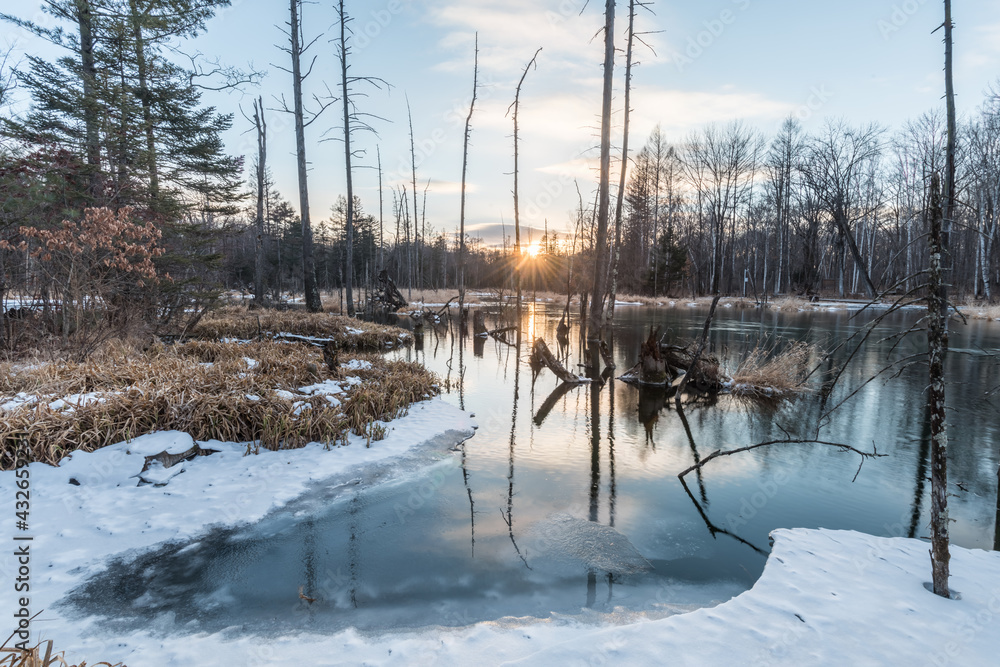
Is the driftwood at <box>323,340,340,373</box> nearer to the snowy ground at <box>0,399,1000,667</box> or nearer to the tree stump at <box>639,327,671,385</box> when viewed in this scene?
the snowy ground at <box>0,399,1000,667</box>

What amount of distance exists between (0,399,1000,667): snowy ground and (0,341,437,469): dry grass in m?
0.63

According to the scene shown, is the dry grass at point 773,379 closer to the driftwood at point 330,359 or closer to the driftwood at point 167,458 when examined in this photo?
the driftwood at point 330,359

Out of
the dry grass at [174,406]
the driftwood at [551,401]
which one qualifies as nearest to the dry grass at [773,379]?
the driftwood at [551,401]

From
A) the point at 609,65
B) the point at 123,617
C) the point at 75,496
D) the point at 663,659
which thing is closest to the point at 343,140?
the point at 609,65

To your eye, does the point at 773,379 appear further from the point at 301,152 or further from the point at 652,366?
the point at 301,152

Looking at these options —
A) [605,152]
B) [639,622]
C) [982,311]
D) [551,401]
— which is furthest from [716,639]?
[982,311]

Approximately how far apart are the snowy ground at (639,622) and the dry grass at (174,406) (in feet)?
2.08

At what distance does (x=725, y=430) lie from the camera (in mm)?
7680

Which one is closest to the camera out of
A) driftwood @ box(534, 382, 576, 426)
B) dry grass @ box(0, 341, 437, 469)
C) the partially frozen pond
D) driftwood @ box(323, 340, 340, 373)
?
the partially frozen pond

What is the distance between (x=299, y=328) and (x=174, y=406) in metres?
9.04

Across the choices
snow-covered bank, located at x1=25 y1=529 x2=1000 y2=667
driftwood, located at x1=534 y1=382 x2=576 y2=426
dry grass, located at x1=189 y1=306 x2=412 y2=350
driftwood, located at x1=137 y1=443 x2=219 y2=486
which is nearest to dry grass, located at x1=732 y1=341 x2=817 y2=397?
driftwood, located at x1=534 y1=382 x2=576 y2=426

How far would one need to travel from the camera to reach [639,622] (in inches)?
121

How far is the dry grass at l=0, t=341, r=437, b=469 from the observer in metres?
5.11

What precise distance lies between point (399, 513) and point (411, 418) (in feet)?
9.67
